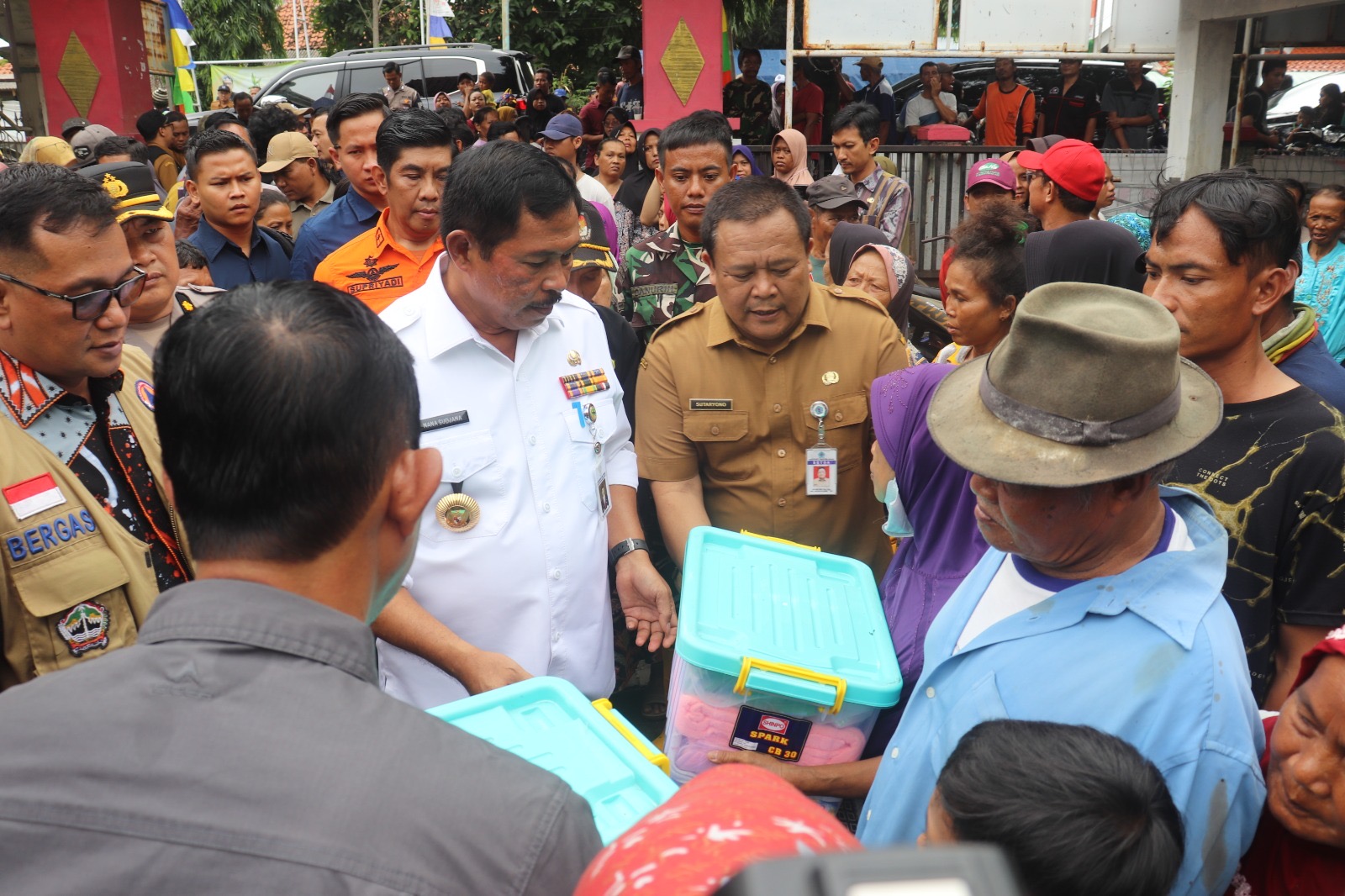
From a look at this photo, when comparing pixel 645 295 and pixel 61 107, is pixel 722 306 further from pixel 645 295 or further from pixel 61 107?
pixel 61 107

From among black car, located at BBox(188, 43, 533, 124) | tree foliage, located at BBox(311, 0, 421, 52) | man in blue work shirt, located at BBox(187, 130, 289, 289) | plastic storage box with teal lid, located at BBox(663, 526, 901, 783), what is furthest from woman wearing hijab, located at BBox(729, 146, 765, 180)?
tree foliage, located at BBox(311, 0, 421, 52)

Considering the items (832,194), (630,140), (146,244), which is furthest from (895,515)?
(630,140)

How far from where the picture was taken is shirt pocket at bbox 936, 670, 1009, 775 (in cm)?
160

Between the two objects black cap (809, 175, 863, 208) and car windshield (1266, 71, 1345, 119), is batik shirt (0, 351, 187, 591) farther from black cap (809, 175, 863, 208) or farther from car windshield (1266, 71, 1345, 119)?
car windshield (1266, 71, 1345, 119)

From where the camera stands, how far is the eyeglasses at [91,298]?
214cm

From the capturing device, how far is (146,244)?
3.30m

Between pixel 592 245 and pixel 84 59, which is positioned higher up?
pixel 84 59

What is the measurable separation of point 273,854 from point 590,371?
6.47 feet

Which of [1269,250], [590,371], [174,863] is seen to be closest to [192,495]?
[174,863]

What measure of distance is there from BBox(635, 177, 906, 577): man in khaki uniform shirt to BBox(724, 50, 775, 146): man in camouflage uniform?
9.31 meters

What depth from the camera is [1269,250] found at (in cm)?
238

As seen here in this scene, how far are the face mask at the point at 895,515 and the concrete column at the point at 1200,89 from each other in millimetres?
8889

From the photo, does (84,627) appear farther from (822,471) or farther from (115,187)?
(822,471)

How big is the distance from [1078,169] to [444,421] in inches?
150
